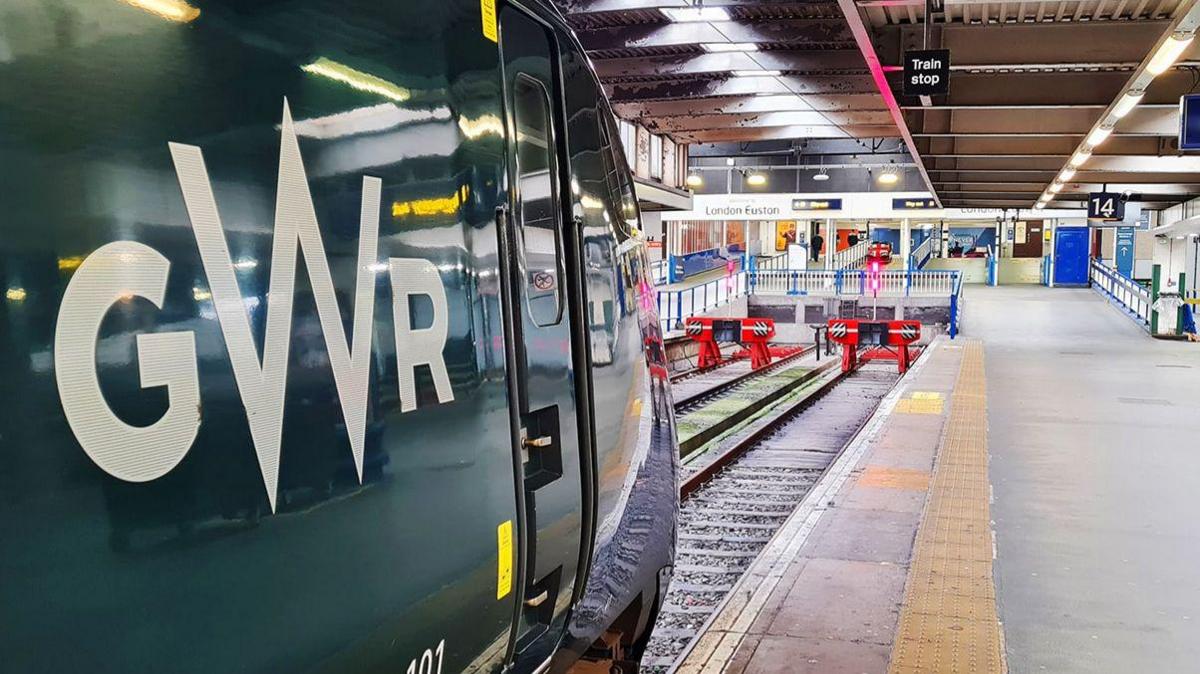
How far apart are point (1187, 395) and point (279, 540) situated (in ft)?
52.8

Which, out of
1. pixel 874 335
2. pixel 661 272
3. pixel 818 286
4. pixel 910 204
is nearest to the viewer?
pixel 874 335

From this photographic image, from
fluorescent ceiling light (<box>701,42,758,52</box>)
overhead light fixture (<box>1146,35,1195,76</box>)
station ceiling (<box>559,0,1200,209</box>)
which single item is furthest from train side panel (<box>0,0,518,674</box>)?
fluorescent ceiling light (<box>701,42,758,52</box>)

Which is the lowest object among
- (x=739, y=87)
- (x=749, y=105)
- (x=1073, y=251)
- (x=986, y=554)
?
(x=1073, y=251)

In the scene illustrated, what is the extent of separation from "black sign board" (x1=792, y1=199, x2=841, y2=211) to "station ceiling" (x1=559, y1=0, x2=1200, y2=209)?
47.6 feet

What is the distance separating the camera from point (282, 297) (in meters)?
1.89

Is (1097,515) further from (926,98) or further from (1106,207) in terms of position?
(1106,207)

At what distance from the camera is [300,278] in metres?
1.94

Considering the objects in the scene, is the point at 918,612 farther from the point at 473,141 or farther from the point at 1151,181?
the point at 1151,181

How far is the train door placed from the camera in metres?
2.83

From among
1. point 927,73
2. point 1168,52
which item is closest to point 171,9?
point 927,73

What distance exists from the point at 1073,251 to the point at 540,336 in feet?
169

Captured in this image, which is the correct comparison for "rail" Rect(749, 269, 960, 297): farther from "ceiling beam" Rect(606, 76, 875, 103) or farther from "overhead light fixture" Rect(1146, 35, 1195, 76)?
"overhead light fixture" Rect(1146, 35, 1195, 76)

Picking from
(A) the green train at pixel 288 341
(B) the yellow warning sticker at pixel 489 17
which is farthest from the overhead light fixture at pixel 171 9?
(B) the yellow warning sticker at pixel 489 17

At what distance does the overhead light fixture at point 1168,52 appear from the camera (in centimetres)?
1069
